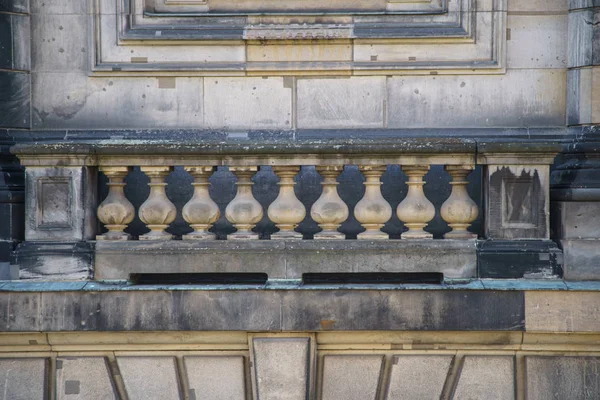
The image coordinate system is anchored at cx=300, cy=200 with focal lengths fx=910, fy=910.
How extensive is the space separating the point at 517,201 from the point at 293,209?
1872mm

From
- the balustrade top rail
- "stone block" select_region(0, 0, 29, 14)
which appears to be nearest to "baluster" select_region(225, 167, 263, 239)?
the balustrade top rail

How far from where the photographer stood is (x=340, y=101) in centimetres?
861

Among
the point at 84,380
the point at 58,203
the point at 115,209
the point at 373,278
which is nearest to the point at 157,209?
the point at 115,209

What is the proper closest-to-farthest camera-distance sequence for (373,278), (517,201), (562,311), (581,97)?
1. (562,311)
2. (517,201)
3. (373,278)
4. (581,97)

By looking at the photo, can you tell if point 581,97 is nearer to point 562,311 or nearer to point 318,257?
point 562,311

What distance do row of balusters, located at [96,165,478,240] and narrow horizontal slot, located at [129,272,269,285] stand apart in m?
0.47

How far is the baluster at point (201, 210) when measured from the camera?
7.67 metres

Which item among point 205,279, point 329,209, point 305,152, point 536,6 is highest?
point 536,6

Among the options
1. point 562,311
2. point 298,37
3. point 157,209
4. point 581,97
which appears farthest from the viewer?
point 298,37

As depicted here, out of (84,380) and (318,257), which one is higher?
(318,257)

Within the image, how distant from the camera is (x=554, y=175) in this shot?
319 inches

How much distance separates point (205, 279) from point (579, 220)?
3.28 meters

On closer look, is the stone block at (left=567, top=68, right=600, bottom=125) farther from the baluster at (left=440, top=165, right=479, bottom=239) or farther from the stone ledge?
the stone ledge

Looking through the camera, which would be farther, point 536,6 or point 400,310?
point 536,6
